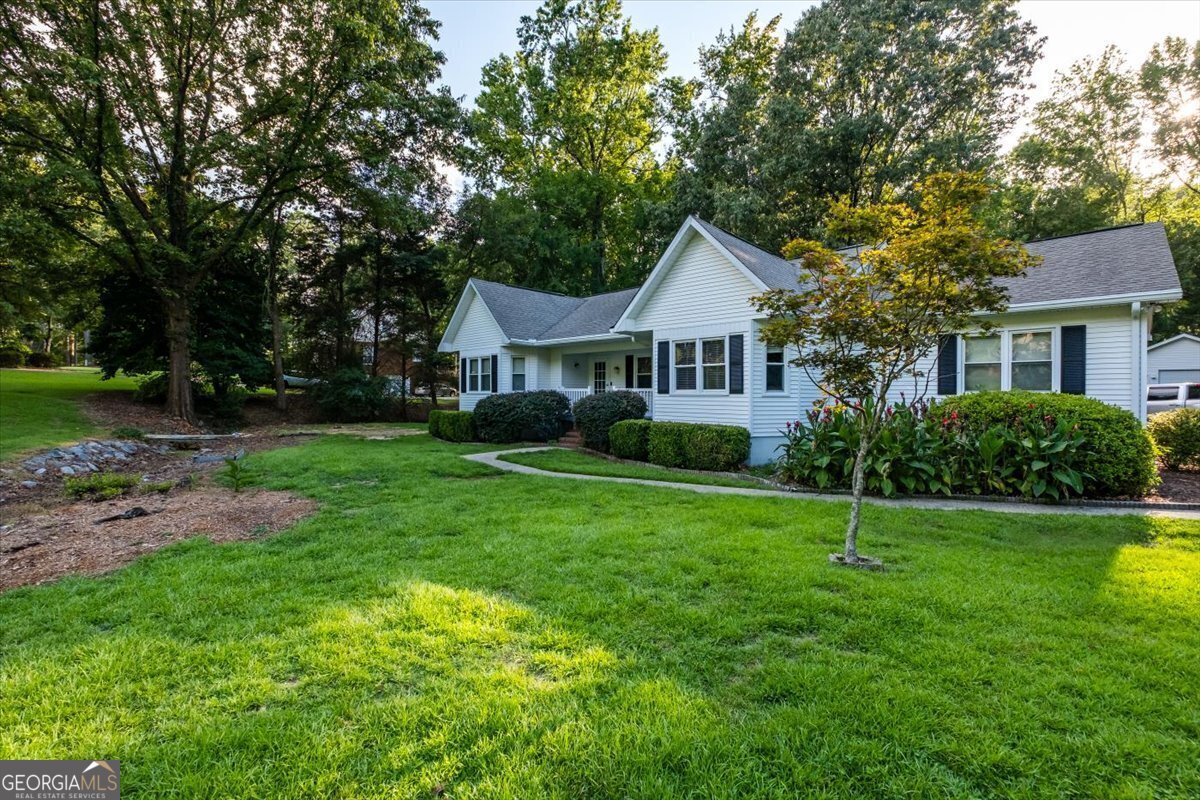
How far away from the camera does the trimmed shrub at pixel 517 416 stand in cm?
1586

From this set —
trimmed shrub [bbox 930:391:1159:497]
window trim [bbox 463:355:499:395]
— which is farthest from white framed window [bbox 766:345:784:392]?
window trim [bbox 463:355:499:395]

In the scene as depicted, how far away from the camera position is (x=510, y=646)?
3270 millimetres

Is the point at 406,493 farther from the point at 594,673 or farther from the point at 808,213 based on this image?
the point at 808,213

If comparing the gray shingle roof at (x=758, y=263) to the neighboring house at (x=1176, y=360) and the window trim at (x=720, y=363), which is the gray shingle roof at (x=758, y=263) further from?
the neighboring house at (x=1176, y=360)

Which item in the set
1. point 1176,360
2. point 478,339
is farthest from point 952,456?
point 1176,360

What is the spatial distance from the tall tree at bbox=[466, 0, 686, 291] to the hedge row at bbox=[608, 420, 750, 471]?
1870cm

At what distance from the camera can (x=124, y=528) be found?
605 centimetres

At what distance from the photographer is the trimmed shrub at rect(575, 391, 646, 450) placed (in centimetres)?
1391

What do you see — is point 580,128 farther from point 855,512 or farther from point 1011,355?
point 855,512

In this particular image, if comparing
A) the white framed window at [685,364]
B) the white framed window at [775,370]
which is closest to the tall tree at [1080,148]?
the white framed window at [775,370]

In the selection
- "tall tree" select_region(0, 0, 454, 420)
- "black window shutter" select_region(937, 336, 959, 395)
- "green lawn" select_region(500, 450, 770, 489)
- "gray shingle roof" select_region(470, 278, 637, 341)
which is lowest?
"green lawn" select_region(500, 450, 770, 489)

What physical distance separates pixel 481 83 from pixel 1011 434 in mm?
35329

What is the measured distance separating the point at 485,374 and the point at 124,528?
1399 cm

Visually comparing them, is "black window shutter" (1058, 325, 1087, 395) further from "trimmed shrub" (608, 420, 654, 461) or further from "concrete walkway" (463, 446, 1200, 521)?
"trimmed shrub" (608, 420, 654, 461)
